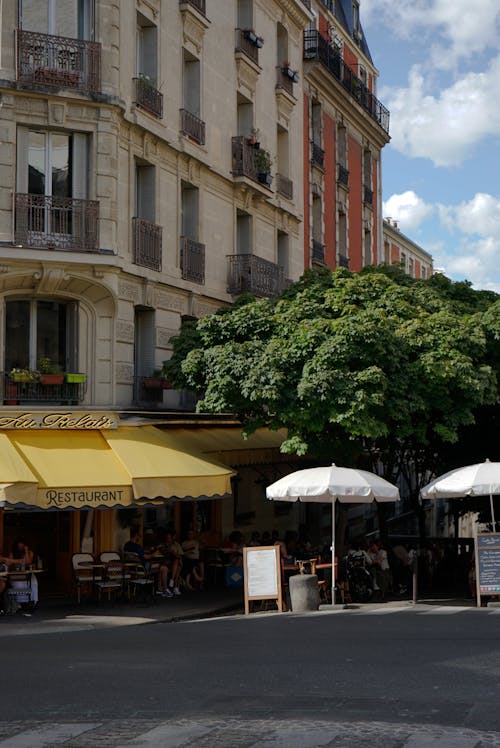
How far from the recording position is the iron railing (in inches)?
1067

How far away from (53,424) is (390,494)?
6182 mm

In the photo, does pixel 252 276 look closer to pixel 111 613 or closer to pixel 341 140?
pixel 111 613

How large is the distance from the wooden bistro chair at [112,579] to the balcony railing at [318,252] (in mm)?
15447

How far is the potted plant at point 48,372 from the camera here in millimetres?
19812

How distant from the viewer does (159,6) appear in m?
22.8

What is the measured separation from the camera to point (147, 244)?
22.0 m

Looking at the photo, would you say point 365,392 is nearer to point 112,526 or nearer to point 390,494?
point 390,494

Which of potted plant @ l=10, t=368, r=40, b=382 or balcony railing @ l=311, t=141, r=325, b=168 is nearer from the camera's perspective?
potted plant @ l=10, t=368, r=40, b=382

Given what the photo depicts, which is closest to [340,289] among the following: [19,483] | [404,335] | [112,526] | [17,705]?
[404,335]

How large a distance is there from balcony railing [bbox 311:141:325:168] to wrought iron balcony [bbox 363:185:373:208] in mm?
5399

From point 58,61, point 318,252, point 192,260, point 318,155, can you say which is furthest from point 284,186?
point 58,61

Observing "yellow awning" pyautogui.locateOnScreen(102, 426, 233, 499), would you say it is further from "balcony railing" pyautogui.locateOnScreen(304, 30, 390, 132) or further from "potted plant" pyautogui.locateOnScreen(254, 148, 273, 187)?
"balcony railing" pyautogui.locateOnScreen(304, 30, 390, 132)

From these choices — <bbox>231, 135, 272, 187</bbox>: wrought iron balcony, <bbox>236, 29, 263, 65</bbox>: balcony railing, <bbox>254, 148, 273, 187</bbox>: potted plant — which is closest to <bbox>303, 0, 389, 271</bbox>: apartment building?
<bbox>254, 148, 273, 187</bbox>: potted plant

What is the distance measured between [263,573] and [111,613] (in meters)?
2.75
